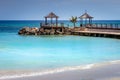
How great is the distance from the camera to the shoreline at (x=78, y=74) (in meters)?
12.0

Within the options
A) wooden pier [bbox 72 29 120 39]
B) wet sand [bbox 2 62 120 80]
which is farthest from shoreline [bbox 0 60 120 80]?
wooden pier [bbox 72 29 120 39]

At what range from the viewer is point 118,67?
563 inches

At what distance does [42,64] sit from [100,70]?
3480 millimetres

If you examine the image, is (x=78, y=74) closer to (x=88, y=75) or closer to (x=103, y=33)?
(x=88, y=75)

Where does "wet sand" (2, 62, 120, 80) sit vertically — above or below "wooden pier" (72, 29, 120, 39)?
below

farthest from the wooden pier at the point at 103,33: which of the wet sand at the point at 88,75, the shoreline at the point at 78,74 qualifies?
the wet sand at the point at 88,75

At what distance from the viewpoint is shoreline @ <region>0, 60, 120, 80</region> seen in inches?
471

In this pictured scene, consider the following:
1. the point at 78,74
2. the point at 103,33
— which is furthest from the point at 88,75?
the point at 103,33

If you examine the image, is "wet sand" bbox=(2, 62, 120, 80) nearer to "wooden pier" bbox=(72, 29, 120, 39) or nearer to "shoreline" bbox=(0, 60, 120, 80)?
"shoreline" bbox=(0, 60, 120, 80)

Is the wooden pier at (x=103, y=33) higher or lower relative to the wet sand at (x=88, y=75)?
higher

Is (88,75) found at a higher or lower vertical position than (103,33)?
lower

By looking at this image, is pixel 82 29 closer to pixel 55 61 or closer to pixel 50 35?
pixel 50 35

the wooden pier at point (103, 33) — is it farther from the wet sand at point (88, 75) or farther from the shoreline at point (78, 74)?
the wet sand at point (88, 75)

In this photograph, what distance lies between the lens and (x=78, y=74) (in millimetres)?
12727
